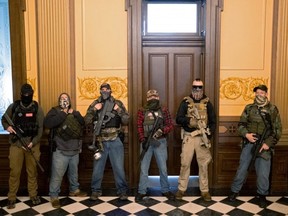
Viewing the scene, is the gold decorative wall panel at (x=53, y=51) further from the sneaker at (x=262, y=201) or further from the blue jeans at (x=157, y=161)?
the sneaker at (x=262, y=201)

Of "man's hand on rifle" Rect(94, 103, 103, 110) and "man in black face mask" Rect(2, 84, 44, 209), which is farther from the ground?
"man's hand on rifle" Rect(94, 103, 103, 110)

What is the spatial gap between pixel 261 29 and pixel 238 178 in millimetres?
2072

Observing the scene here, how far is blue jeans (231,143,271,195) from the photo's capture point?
443cm

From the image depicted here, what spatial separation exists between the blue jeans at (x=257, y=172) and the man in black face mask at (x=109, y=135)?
1.49 meters

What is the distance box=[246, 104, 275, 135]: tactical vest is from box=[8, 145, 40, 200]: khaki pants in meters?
2.74

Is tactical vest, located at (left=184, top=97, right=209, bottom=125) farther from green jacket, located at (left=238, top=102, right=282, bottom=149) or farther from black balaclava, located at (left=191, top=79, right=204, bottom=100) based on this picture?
green jacket, located at (left=238, top=102, right=282, bottom=149)

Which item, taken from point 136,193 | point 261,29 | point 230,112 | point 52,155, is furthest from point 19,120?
point 261,29

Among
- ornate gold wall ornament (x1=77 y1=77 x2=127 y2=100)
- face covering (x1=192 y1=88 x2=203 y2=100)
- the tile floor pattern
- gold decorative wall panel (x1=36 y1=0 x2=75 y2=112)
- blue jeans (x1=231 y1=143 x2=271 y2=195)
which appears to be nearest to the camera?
the tile floor pattern

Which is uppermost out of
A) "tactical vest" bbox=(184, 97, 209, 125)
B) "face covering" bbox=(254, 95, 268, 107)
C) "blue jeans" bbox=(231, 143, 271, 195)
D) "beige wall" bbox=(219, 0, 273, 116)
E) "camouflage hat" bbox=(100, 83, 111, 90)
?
"beige wall" bbox=(219, 0, 273, 116)

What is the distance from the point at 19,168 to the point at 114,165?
3.92 ft

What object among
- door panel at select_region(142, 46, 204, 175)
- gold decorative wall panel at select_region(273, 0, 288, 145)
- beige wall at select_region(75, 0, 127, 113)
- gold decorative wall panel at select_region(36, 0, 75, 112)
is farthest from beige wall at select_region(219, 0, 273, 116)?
gold decorative wall panel at select_region(36, 0, 75, 112)

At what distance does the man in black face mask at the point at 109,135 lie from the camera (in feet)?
14.7

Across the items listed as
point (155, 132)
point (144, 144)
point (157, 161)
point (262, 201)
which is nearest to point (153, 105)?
point (155, 132)

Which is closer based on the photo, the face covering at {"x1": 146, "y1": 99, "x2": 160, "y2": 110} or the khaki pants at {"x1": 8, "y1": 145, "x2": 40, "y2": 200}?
the khaki pants at {"x1": 8, "y1": 145, "x2": 40, "y2": 200}
